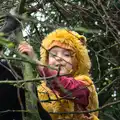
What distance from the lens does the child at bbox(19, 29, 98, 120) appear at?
2717 millimetres

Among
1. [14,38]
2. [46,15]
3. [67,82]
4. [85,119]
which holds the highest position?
[46,15]

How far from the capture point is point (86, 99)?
282cm

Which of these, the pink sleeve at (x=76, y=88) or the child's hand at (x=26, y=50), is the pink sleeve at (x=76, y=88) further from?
the child's hand at (x=26, y=50)

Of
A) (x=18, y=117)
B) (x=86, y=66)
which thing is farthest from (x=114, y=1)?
(x=18, y=117)

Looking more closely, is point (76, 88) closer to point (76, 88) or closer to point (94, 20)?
point (76, 88)

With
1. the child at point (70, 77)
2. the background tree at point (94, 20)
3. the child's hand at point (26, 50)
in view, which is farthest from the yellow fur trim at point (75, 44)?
the child's hand at point (26, 50)

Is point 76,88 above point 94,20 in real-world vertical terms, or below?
below

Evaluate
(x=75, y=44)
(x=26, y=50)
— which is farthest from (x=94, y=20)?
(x=26, y=50)

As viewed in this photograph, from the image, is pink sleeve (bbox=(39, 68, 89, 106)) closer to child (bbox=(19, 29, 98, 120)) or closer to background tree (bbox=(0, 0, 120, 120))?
child (bbox=(19, 29, 98, 120))

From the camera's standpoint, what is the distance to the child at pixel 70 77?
2.72 m

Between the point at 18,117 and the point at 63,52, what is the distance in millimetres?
792

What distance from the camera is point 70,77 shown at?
2869mm

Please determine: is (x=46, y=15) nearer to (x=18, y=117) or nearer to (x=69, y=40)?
(x=69, y=40)

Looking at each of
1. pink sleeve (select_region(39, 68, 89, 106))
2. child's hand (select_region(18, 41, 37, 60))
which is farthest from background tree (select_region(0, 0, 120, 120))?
child's hand (select_region(18, 41, 37, 60))
